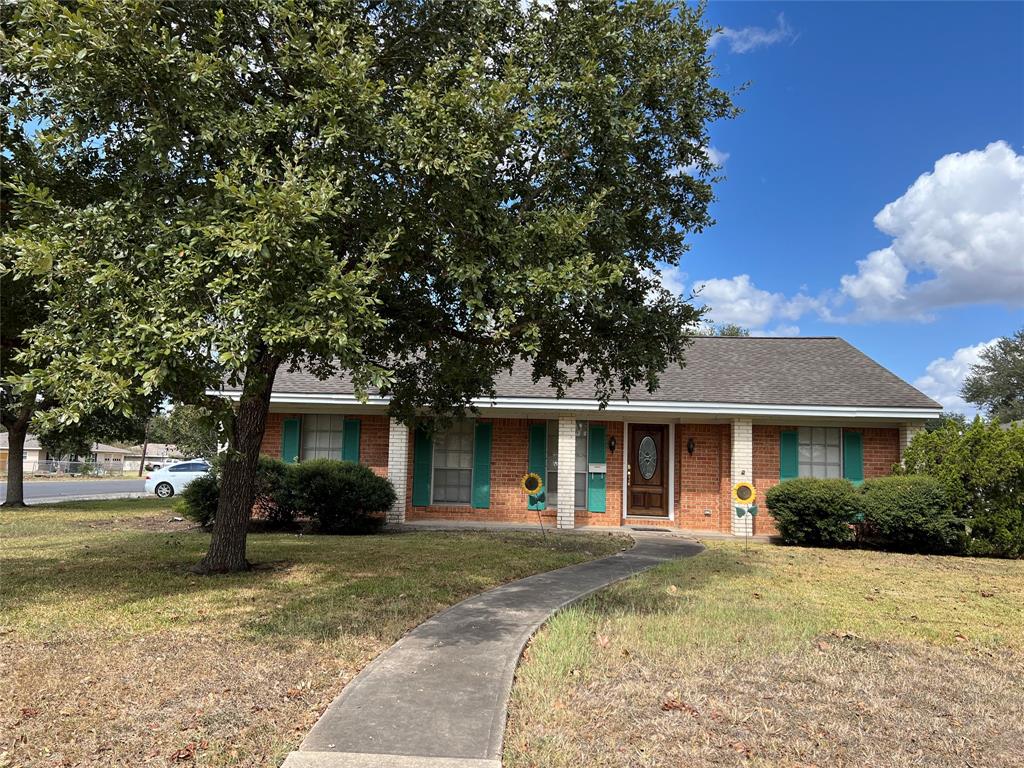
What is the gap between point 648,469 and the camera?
1622 centimetres

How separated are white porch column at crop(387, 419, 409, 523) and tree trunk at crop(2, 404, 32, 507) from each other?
12.5 metres

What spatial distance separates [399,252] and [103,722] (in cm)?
379

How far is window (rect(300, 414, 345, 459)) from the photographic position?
52.5 ft

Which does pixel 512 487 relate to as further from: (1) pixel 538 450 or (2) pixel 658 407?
(2) pixel 658 407

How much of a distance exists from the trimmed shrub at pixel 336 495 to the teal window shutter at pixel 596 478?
466 centimetres

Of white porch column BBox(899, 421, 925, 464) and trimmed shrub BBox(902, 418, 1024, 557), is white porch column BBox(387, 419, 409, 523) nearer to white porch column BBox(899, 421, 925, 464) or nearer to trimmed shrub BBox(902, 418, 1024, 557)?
trimmed shrub BBox(902, 418, 1024, 557)

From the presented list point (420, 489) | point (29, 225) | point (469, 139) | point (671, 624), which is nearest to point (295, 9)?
point (469, 139)

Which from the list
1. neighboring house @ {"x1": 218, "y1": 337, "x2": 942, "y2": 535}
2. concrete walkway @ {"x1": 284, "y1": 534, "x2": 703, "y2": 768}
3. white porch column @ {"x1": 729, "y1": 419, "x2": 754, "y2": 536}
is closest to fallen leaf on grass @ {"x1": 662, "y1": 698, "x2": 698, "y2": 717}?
concrete walkway @ {"x1": 284, "y1": 534, "x2": 703, "y2": 768}

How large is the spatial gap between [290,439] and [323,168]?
11806 mm

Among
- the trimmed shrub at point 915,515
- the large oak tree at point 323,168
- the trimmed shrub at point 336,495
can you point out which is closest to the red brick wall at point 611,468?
the trimmed shrub at point 336,495

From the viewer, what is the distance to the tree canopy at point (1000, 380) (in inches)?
1978

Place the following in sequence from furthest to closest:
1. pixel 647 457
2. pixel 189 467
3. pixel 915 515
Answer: pixel 189 467
pixel 647 457
pixel 915 515

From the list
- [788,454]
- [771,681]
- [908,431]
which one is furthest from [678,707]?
[908,431]

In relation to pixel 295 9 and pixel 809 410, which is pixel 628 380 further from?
pixel 809 410
